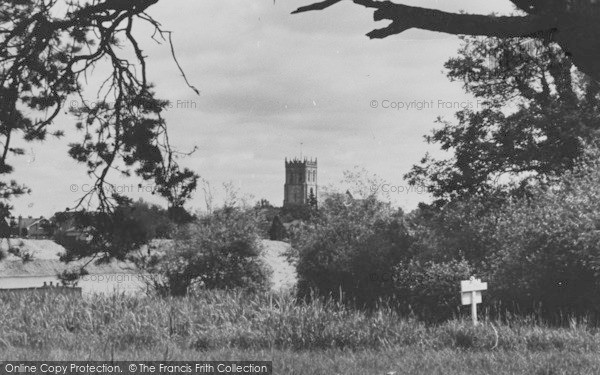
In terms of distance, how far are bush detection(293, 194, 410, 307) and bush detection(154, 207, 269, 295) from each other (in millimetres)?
1727

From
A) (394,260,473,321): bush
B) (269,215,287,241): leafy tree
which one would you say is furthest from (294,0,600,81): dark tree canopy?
(269,215,287,241): leafy tree

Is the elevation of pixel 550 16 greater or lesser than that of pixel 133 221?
greater

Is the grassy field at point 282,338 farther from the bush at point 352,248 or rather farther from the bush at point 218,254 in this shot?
the bush at point 218,254

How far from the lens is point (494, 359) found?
354 inches

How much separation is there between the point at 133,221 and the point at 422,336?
179 inches

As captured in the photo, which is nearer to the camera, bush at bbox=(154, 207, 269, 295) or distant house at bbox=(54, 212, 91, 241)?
distant house at bbox=(54, 212, 91, 241)

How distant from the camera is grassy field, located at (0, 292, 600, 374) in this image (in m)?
8.40

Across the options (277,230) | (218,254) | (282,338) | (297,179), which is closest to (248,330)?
(282,338)

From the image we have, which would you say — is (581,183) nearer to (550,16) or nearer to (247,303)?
(247,303)

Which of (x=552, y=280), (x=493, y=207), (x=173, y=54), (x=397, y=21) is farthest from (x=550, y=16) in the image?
(x=493, y=207)

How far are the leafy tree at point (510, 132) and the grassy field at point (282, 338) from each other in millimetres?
12675

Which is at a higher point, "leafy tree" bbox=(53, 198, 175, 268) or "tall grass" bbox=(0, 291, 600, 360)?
"leafy tree" bbox=(53, 198, 175, 268)

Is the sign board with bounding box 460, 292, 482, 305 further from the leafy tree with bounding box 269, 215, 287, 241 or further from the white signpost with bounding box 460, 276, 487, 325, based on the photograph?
the leafy tree with bounding box 269, 215, 287, 241

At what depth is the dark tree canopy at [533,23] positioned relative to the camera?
5.92m
